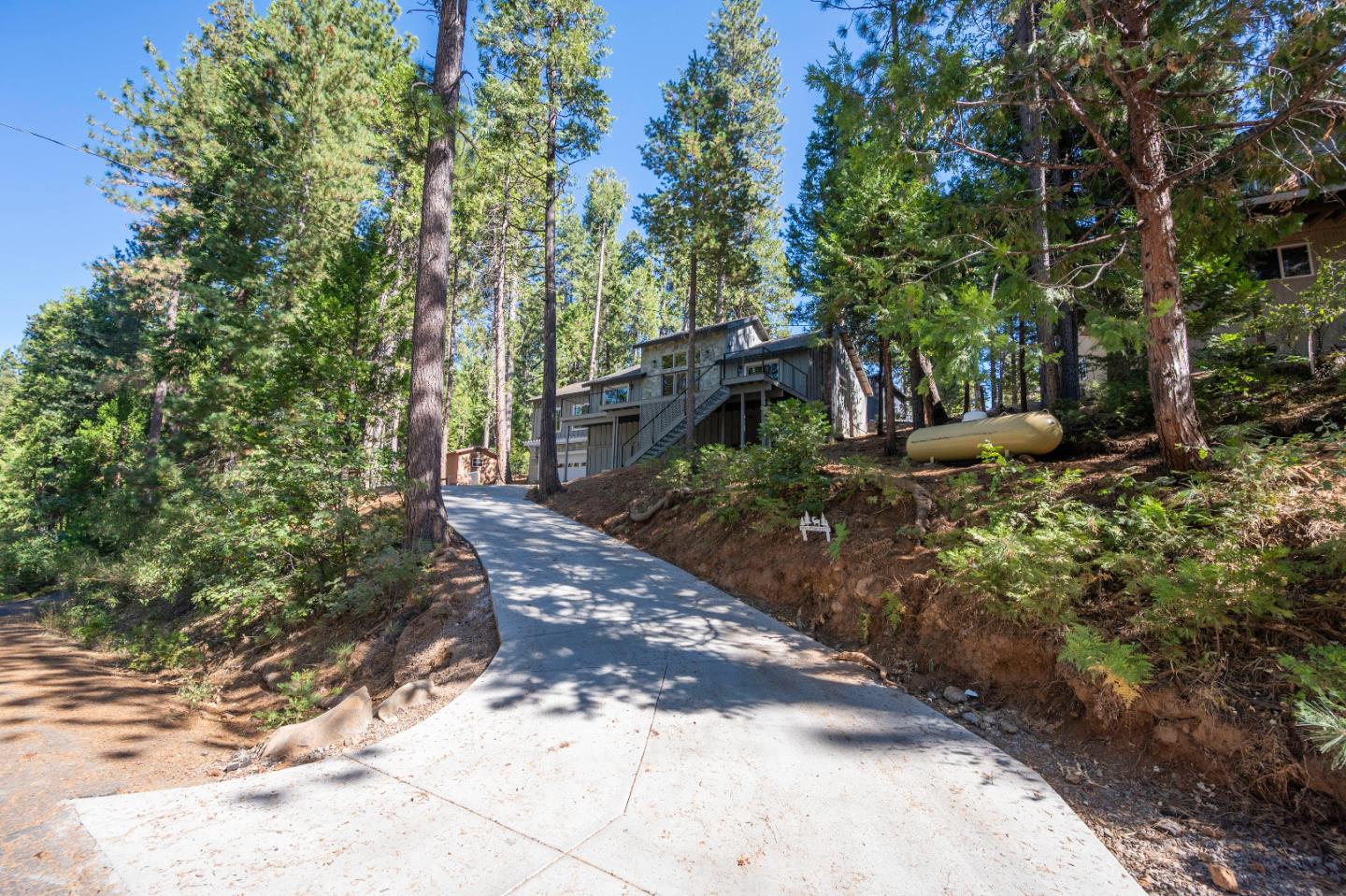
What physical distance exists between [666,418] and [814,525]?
43.5 ft

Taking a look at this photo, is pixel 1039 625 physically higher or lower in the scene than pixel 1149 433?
lower

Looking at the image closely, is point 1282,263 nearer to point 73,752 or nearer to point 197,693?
point 73,752

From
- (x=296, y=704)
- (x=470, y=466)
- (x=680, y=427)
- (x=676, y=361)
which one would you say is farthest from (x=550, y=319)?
(x=470, y=466)

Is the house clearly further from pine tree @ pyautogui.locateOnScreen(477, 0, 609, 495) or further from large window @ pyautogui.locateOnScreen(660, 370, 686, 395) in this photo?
pine tree @ pyautogui.locateOnScreen(477, 0, 609, 495)

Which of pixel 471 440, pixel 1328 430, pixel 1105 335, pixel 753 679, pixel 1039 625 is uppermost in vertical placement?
pixel 471 440

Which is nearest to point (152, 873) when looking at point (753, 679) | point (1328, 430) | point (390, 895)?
point (390, 895)

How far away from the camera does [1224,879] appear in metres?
2.16

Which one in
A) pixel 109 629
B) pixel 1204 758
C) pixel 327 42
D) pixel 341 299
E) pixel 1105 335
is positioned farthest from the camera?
pixel 327 42

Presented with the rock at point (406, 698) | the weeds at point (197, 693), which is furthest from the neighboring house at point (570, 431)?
the rock at point (406, 698)

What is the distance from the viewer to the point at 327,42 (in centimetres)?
1395

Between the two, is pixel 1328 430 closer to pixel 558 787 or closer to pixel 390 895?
pixel 558 787

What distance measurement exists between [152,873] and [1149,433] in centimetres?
940

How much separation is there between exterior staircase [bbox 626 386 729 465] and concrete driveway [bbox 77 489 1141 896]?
1287 cm

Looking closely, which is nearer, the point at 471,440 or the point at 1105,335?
the point at 1105,335
